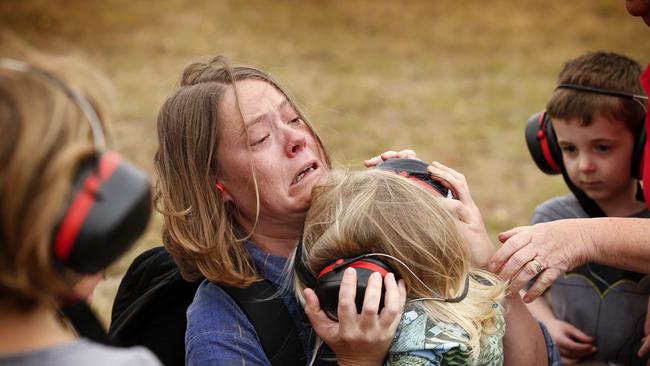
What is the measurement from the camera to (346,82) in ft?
32.1

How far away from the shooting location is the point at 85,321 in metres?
1.59

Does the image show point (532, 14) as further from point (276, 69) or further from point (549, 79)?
point (276, 69)

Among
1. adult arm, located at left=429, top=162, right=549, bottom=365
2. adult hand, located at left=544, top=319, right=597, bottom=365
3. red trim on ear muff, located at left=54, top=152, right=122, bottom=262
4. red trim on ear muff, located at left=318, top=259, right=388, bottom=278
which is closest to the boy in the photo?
adult hand, located at left=544, top=319, right=597, bottom=365

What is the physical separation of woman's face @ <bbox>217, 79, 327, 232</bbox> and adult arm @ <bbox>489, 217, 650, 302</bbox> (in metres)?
0.68

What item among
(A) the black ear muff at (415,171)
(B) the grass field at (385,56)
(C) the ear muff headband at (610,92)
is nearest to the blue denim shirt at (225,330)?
(A) the black ear muff at (415,171)

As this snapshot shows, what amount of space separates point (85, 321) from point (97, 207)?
0.40 m

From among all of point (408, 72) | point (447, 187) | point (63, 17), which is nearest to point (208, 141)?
point (447, 187)

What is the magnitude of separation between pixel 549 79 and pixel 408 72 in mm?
1888

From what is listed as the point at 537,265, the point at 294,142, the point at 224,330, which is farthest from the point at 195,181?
the point at 537,265

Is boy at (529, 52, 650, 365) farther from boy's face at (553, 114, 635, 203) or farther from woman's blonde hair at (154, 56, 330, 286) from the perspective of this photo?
woman's blonde hair at (154, 56, 330, 286)

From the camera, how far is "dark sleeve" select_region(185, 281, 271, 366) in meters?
2.22

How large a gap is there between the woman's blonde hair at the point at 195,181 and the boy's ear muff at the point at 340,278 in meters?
0.43

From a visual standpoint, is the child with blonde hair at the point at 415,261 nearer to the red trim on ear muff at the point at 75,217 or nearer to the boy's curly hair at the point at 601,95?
the red trim on ear muff at the point at 75,217

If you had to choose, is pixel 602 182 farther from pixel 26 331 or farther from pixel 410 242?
pixel 26 331
